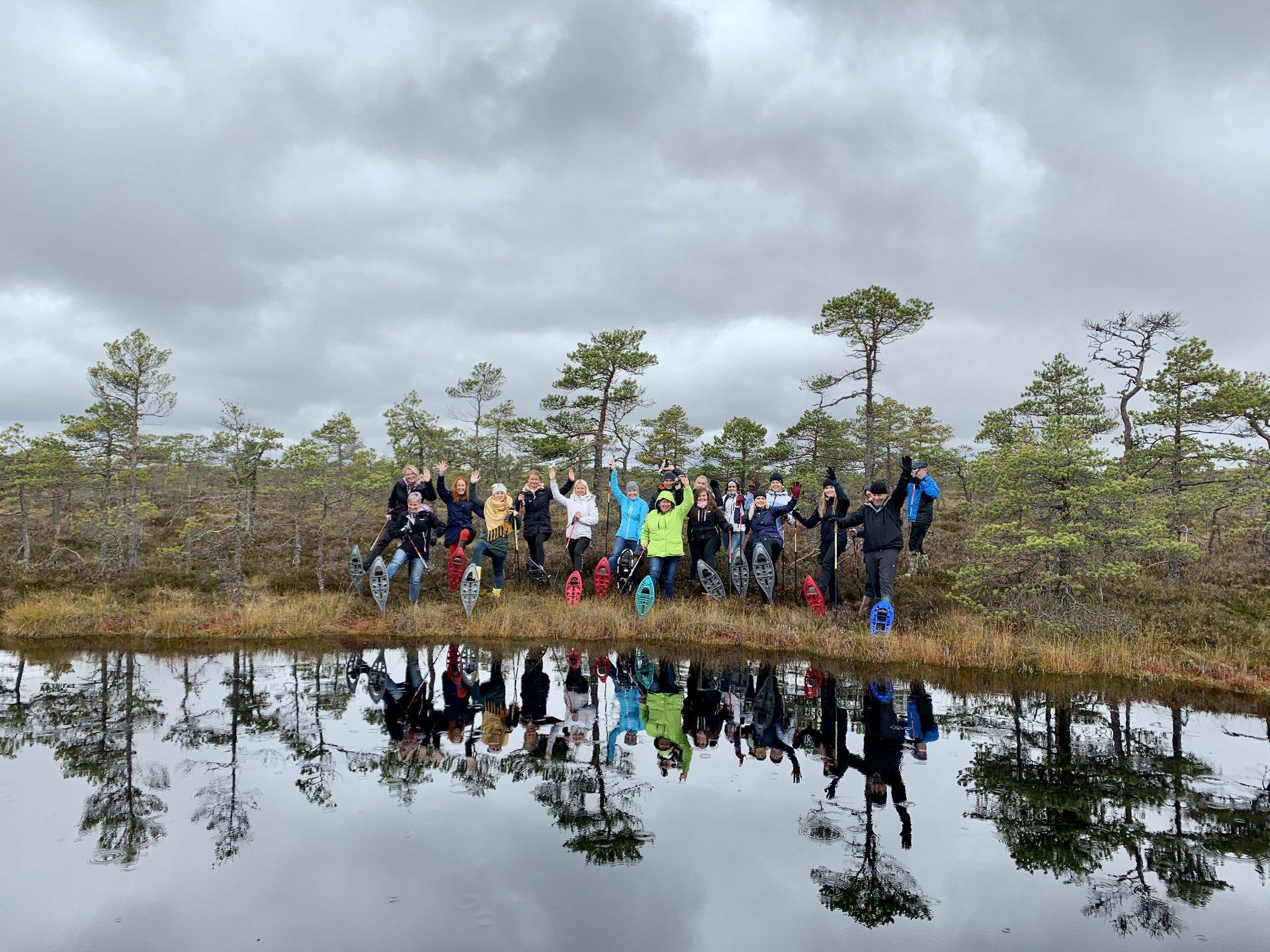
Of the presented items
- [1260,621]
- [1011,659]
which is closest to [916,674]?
[1011,659]

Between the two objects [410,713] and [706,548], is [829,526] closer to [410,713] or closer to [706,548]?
[706,548]

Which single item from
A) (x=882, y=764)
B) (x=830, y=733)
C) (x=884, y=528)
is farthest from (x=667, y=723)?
(x=884, y=528)

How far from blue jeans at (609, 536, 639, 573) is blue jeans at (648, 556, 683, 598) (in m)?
0.78

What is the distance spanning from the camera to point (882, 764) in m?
6.25

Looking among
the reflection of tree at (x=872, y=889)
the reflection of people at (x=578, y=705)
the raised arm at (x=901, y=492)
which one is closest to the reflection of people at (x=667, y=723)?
the reflection of people at (x=578, y=705)

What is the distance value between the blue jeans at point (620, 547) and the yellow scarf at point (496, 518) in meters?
2.37

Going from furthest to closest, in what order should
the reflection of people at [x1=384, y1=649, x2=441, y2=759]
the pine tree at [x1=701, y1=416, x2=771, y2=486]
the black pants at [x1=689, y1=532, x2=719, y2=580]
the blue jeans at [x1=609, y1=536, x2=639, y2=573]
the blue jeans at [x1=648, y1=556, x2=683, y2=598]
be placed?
1. the pine tree at [x1=701, y1=416, x2=771, y2=486]
2. the blue jeans at [x1=609, y1=536, x2=639, y2=573]
3. the black pants at [x1=689, y1=532, x2=719, y2=580]
4. the blue jeans at [x1=648, y1=556, x2=683, y2=598]
5. the reflection of people at [x1=384, y1=649, x2=441, y2=759]

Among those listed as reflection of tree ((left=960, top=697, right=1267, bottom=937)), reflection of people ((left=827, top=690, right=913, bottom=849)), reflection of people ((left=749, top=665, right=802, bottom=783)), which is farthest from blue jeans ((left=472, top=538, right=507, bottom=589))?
reflection of tree ((left=960, top=697, right=1267, bottom=937))

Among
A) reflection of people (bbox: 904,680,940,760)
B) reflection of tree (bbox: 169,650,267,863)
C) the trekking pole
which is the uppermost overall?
the trekking pole

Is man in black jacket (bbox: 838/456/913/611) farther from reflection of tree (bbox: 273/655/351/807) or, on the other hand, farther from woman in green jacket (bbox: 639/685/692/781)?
reflection of tree (bbox: 273/655/351/807)

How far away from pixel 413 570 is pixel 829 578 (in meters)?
8.33

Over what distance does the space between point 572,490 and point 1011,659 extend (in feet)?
28.2

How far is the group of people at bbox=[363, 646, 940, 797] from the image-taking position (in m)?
6.46

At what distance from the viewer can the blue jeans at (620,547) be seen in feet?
45.4
